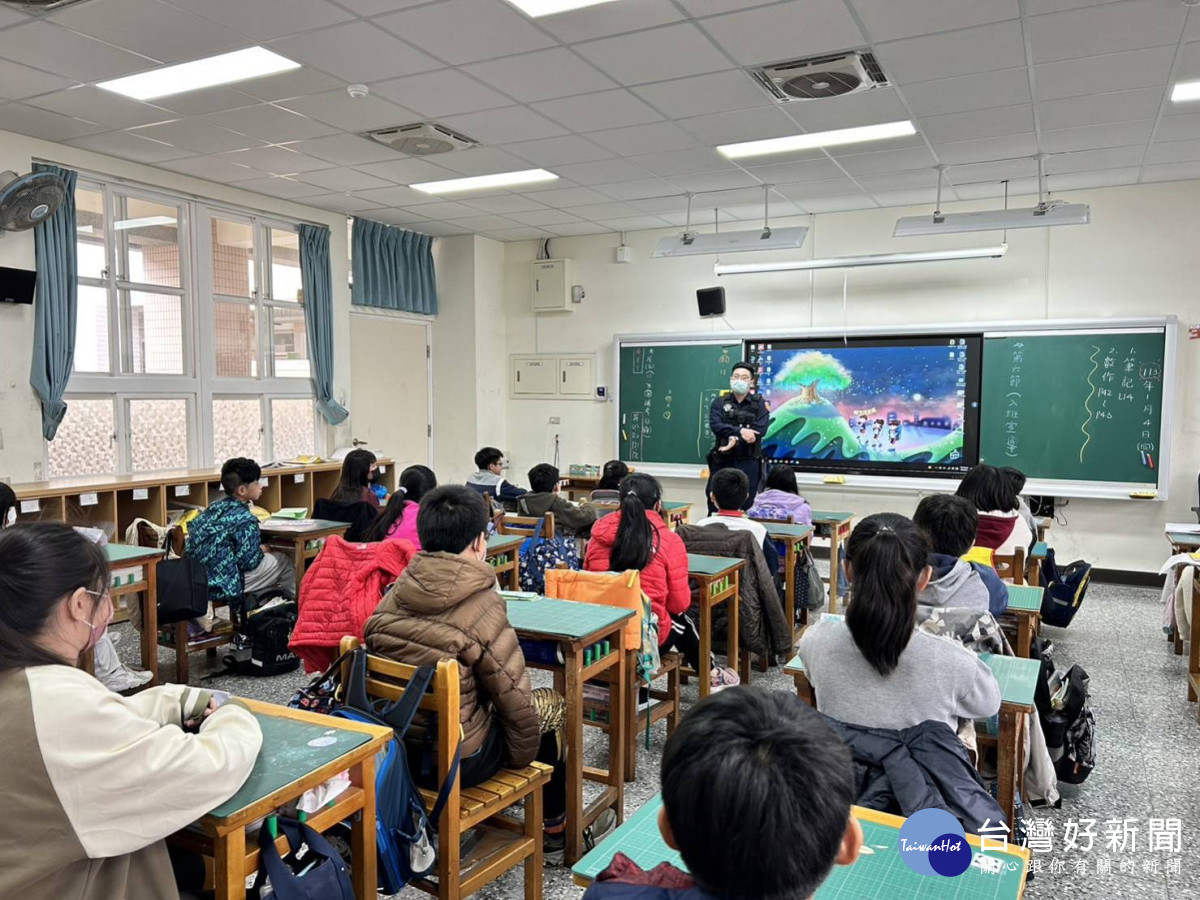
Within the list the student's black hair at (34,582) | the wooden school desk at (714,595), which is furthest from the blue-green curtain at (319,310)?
the student's black hair at (34,582)

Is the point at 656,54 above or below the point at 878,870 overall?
above

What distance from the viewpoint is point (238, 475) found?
408 cm

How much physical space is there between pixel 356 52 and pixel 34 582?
3222 millimetres

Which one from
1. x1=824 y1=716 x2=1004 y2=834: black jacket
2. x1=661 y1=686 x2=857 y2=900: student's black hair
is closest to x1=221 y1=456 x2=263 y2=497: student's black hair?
x1=824 y1=716 x2=1004 y2=834: black jacket

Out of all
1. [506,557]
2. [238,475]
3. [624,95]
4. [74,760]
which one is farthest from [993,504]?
[74,760]

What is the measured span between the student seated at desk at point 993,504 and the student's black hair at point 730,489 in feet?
3.26

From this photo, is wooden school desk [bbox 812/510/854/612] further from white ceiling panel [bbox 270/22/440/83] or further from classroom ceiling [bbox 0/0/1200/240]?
white ceiling panel [bbox 270/22/440/83]

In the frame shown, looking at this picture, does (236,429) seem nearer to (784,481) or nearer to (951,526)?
(784,481)

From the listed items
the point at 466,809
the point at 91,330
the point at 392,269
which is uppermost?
the point at 392,269

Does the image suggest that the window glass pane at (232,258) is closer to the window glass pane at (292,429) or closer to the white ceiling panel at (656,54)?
the window glass pane at (292,429)

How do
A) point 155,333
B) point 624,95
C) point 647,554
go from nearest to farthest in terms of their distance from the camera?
point 647,554
point 624,95
point 155,333

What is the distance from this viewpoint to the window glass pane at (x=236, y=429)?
20.9 feet

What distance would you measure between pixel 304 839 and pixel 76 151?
216 inches

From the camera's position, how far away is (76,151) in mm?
5312
